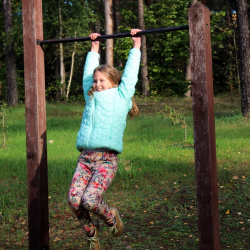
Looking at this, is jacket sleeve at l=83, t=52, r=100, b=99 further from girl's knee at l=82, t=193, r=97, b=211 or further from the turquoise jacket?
girl's knee at l=82, t=193, r=97, b=211

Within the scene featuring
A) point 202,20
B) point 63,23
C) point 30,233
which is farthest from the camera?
point 63,23

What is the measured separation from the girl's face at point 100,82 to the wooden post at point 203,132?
99 centimetres

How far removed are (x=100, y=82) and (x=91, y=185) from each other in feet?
3.10

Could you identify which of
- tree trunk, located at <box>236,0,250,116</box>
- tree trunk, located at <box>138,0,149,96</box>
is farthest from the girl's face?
tree trunk, located at <box>138,0,149,96</box>

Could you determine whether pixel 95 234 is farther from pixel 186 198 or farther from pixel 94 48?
pixel 186 198

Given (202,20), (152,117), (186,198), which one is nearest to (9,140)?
(152,117)

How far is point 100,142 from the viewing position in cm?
387

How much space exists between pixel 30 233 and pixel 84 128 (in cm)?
116

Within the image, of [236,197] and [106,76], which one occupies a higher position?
[106,76]

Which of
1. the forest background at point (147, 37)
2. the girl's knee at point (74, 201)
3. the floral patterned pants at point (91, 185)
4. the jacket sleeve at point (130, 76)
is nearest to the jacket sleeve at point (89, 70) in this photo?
the jacket sleeve at point (130, 76)

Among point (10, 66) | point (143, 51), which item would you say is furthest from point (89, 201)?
point (143, 51)

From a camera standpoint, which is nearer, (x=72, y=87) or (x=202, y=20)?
(x=202, y=20)

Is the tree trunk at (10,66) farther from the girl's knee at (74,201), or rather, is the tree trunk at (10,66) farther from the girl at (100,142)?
the girl's knee at (74,201)

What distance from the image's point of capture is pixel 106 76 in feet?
13.3
